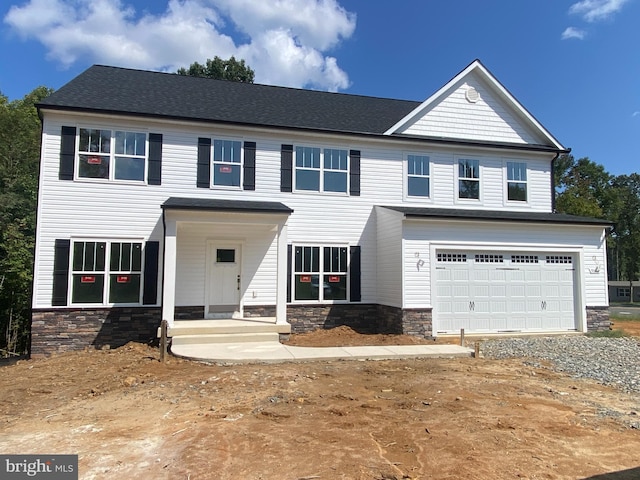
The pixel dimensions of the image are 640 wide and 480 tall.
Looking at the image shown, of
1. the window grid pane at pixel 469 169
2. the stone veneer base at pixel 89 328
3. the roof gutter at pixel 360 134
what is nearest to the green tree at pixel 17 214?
the roof gutter at pixel 360 134

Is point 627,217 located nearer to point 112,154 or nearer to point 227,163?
point 227,163

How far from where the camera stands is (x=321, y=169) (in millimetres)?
14484

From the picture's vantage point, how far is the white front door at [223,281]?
44.2 ft

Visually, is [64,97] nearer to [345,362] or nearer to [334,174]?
[334,174]

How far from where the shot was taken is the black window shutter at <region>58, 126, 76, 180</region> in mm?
12352

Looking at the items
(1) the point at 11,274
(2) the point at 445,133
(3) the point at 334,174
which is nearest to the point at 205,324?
(3) the point at 334,174

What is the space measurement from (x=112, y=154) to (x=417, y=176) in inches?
377

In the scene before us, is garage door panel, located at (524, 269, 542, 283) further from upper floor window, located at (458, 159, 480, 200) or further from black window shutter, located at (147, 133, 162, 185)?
black window shutter, located at (147, 133, 162, 185)

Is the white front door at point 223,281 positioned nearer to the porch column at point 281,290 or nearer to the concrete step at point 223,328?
the concrete step at point 223,328

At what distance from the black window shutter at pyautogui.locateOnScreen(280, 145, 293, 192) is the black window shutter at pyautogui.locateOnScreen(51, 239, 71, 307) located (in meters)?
6.27

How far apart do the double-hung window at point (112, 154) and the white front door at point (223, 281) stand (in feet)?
10.0

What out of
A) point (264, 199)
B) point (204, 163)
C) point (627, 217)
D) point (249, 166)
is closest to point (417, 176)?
point (264, 199)

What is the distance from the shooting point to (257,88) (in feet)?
56.0

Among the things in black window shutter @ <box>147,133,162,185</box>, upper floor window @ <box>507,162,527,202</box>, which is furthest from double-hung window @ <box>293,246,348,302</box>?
upper floor window @ <box>507,162,527,202</box>
